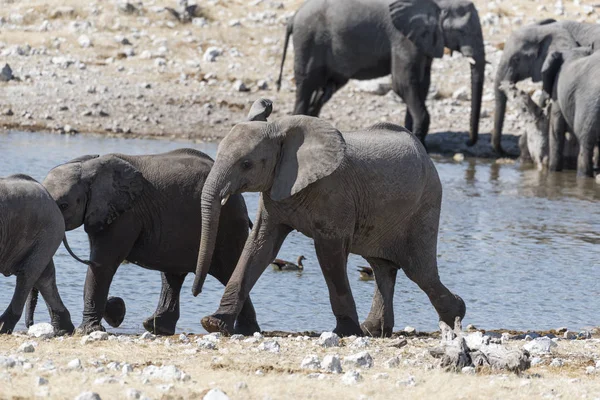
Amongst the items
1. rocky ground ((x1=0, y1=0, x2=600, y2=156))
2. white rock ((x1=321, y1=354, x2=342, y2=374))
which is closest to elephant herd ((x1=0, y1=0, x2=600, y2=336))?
white rock ((x1=321, y1=354, x2=342, y2=374))

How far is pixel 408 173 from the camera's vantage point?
8766 mm

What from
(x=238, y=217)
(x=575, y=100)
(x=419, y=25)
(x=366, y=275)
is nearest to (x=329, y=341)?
(x=238, y=217)

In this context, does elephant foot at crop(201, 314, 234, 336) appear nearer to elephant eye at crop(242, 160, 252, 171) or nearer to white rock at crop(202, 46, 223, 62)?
elephant eye at crop(242, 160, 252, 171)

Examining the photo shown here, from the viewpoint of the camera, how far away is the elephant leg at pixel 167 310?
30.8ft

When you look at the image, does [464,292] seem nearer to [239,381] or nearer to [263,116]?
[263,116]

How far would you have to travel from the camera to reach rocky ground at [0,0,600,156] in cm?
2164

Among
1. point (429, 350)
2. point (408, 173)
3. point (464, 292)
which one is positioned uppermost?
point (408, 173)

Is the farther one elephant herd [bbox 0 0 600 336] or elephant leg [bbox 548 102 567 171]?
elephant leg [bbox 548 102 567 171]

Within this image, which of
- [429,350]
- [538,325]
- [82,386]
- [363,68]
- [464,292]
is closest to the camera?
[82,386]

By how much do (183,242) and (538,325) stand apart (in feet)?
9.22

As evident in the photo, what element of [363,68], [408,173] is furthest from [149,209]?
[363,68]

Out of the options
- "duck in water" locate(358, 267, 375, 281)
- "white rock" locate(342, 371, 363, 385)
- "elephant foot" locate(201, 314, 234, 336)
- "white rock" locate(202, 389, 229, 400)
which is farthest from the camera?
"duck in water" locate(358, 267, 375, 281)

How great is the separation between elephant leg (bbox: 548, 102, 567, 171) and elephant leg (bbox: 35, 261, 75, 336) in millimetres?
12910

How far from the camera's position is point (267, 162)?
8.40 metres
